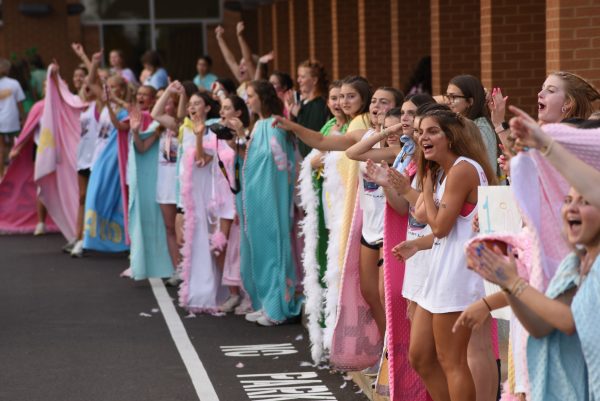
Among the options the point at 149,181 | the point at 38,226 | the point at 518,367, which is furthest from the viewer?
the point at 38,226

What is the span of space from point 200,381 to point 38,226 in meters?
8.73

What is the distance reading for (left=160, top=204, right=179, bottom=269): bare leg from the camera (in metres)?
12.0

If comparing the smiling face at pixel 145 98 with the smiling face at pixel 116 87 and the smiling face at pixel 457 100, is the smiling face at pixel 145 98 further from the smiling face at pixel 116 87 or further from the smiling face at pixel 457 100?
the smiling face at pixel 457 100

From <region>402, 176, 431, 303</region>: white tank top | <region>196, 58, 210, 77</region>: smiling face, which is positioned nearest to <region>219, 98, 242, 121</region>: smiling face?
<region>402, 176, 431, 303</region>: white tank top

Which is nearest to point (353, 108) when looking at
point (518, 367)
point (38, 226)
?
point (518, 367)

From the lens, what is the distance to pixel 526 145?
3891 millimetres

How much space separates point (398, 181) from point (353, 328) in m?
2.20

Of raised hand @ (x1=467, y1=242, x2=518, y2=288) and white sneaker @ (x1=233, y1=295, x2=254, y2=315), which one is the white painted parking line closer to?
white sneaker @ (x1=233, y1=295, x2=254, y2=315)

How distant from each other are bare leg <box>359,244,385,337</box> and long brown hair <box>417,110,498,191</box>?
1882mm

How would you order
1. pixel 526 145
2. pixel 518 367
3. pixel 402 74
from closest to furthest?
pixel 526 145 < pixel 518 367 < pixel 402 74

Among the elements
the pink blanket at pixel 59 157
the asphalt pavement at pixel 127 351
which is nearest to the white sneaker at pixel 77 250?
the pink blanket at pixel 59 157

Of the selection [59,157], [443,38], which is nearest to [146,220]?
[443,38]

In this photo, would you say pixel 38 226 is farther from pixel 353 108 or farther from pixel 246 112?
pixel 353 108

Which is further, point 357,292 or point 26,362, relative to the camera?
point 26,362
